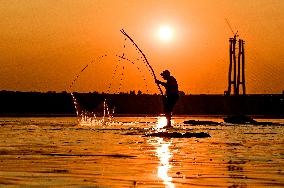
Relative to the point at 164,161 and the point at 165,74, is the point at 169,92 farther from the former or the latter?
the point at 164,161

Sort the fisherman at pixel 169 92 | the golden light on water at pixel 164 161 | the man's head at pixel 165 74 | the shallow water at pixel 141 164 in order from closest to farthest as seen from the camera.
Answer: the shallow water at pixel 141 164 → the golden light on water at pixel 164 161 → the fisherman at pixel 169 92 → the man's head at pixel 165 74

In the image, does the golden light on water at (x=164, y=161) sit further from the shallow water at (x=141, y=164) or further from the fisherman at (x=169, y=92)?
the fisherman at (x=169, y=92)

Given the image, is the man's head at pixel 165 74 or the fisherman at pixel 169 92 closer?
the fisherman at pixel 169 92

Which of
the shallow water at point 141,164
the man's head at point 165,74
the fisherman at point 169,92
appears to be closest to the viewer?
the shallow water at point 141,164

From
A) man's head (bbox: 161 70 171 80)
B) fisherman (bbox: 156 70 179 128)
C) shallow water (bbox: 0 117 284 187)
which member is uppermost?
man's head (bbox: 161 70 171 80)

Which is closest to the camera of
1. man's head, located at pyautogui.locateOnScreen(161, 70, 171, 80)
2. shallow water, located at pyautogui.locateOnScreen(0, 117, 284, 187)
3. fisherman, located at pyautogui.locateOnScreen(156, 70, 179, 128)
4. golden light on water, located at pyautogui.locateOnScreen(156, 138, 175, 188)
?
shallow water, located at pyautogui.locateOnScreen(0, 117, 284, 187)

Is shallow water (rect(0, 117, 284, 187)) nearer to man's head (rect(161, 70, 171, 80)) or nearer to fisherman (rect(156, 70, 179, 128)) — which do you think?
fisherman (rect(156, 70, 179, 128))

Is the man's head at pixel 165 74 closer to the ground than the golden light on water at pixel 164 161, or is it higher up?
higher up

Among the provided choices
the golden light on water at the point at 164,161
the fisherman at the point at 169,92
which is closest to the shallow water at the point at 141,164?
the golden light on water at the point at 164,161

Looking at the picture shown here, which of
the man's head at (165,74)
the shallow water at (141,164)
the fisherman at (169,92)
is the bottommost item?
the shallow water at (141,164)

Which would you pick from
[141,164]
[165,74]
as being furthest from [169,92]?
[141,164]

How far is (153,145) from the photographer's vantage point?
95.6 ft

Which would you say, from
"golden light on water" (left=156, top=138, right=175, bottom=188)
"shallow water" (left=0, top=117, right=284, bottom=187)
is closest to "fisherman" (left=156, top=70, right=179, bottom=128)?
"golden light on water" (left=156, top=138, right=175, bottom=188)

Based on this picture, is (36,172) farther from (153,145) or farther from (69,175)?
(153,145)
